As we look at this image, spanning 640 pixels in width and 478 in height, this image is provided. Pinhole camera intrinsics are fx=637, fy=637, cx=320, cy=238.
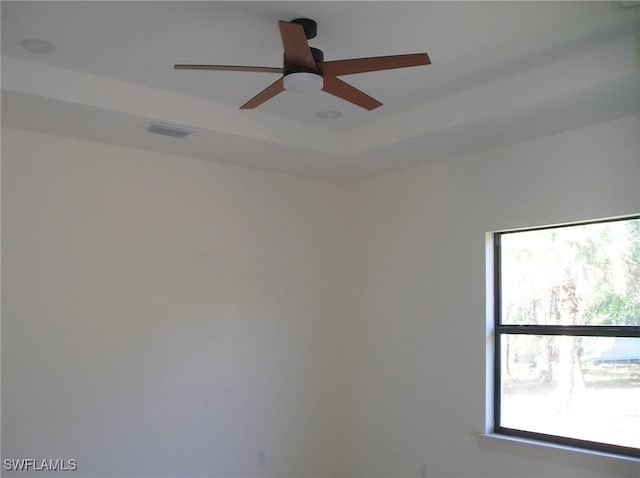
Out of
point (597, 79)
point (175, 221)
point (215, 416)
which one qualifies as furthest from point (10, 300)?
point (597, 79)

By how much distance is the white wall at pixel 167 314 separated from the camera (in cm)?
438

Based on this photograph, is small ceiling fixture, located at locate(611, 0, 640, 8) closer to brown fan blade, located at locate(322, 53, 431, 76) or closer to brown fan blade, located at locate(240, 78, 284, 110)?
brown fan blade, located at locate(322, 53, 431, 76)

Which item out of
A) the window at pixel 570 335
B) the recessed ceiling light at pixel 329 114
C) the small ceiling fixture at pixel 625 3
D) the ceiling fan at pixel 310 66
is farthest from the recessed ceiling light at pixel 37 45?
the window at pixel 570 335

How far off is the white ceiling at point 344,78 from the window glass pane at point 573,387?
4.80ft

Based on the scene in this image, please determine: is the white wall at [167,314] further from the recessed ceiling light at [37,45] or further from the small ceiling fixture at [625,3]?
the small ceiling fixture at [625,3]

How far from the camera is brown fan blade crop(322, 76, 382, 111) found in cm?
319

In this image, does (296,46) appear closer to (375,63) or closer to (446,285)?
(375,63)

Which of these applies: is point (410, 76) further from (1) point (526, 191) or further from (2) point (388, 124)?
(1) point (526, 191)

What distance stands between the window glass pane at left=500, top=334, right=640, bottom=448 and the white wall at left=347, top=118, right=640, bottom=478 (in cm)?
19

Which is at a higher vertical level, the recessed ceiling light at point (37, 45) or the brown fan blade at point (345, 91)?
the recessed ceiling light at point (37, 45)

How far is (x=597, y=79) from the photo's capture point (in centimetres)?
351

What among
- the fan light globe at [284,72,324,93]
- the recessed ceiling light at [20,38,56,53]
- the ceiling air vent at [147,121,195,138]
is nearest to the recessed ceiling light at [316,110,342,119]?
the ceiling air vent at [147,121,195,138]

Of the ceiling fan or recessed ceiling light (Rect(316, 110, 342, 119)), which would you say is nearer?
the ceiling fan

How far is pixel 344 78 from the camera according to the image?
3.95 m
